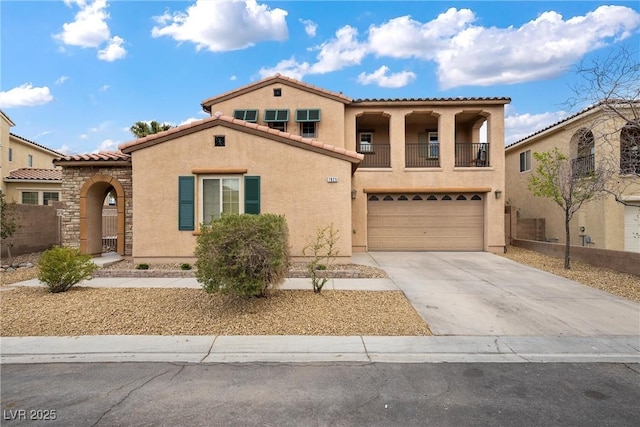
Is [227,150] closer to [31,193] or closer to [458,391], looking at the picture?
[458,391]

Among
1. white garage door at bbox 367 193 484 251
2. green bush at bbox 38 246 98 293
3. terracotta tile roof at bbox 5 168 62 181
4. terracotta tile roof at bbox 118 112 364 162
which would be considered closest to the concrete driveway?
white garage door at bbox 367 193 484 251

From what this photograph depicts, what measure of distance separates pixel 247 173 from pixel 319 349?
284 inches

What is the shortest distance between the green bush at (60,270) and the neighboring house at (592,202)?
582 inches

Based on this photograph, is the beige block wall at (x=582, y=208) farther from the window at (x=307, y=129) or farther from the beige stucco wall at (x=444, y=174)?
the window at (x=307, y=129)

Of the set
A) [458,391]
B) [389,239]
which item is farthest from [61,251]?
[389,239]

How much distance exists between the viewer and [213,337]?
216 inches

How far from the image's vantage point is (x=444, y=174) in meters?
15.2

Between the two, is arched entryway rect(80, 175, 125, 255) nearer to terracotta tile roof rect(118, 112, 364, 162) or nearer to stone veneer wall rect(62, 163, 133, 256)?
stone veneer wall rect(62, 163, 133, 256)

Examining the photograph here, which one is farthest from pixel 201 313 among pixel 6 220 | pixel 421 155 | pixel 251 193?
pixel 421 155

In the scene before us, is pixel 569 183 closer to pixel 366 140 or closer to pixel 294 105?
pixel 366 140

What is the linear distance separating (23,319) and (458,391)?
24.0 ft

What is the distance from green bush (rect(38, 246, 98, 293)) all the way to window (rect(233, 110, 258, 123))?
9.51 metres

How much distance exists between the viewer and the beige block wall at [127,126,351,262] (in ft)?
36.1

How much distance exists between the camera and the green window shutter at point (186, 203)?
10930 mm
